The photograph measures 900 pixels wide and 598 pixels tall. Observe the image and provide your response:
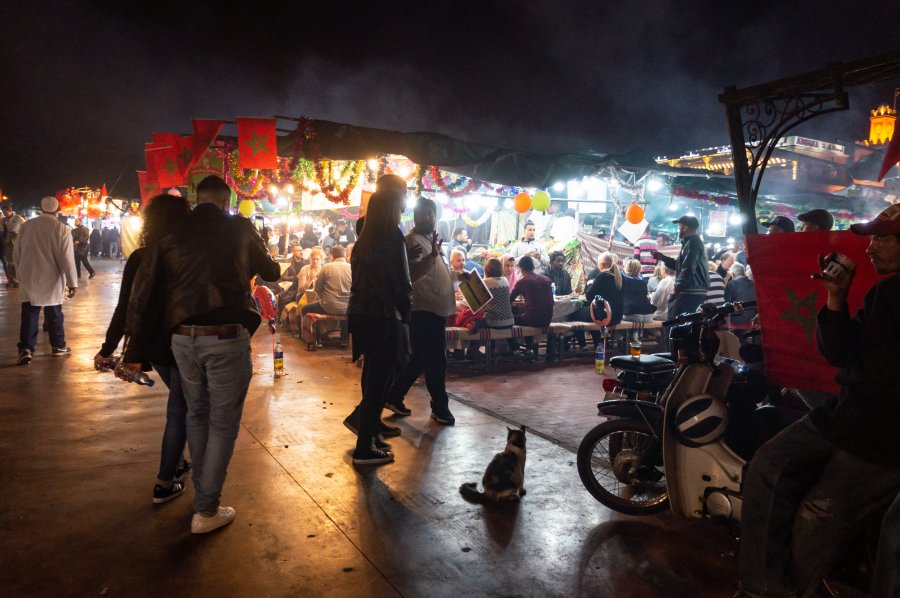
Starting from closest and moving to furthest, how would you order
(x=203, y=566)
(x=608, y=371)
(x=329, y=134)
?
(x=203, y=566) → (x=329, y=134) → (x=608, y=371)

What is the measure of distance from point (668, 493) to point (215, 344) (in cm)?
276

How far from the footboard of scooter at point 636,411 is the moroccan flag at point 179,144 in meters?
6.89

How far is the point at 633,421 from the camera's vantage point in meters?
4.00

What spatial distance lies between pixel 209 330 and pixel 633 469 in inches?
109

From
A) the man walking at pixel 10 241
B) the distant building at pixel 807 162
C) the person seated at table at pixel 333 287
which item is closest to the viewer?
the person seated at table at pixel 333 287

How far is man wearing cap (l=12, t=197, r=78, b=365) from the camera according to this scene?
819 cm

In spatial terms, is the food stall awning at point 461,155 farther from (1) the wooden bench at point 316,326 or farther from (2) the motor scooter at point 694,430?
(2) the motor scooter at point 694,430

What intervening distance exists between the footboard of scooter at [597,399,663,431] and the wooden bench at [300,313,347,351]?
6.53 metres

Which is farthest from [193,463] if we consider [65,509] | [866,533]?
[866,533]

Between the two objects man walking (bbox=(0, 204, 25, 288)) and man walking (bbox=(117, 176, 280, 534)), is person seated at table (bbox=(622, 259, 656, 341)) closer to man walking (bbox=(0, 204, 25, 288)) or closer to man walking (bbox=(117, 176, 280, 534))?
man walking (bbox=(117, 176, 280, 534))

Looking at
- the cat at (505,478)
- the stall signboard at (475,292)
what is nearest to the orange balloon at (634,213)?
the stall signboard at (475,292)

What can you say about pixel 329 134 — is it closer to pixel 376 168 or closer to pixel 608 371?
pixel 376 168

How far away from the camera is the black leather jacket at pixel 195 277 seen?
344cm

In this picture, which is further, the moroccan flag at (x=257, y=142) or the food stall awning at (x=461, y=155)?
the food stall awning at (x=461, y=155)
